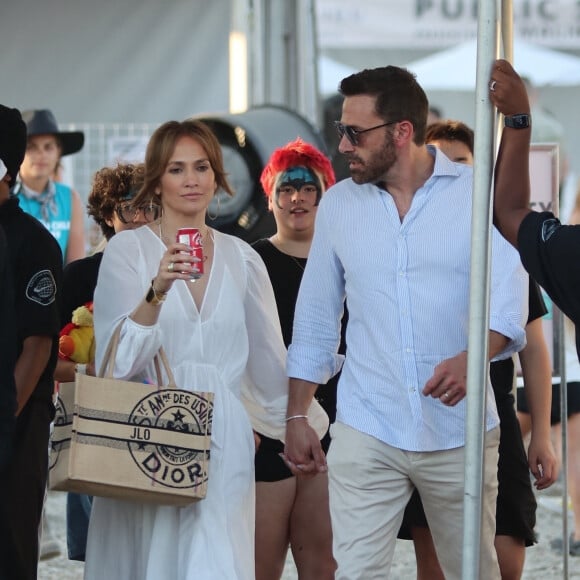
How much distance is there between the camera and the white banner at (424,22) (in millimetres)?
13695

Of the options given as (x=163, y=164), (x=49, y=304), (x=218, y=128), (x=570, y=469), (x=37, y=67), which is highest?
(x=37, y=67)

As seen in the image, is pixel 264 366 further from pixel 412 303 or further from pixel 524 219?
pixel 524 219

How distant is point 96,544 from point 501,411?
1.47m

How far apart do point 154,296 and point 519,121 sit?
1362 mm

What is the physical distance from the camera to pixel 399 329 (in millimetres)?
4430

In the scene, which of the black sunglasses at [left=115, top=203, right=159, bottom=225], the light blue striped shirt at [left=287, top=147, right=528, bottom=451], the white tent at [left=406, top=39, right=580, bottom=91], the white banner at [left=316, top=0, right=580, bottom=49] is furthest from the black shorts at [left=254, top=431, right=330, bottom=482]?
the white banner at [left=316, top=0, right=580, bottom=49]

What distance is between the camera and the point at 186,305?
4.71m

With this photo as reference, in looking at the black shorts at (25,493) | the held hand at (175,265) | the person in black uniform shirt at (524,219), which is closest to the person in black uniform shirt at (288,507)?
the black shorts at (25,493)

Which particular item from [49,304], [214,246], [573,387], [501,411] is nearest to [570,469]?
[573,387]

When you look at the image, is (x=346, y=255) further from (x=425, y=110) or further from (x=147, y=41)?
(x=147, y=41)

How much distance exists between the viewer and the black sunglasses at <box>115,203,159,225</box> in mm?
5492

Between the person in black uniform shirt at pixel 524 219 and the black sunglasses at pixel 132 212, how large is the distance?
6.73 feet

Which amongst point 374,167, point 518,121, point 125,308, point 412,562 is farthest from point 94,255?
point 412,562

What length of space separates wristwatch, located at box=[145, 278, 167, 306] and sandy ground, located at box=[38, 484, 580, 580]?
9.60 feet
